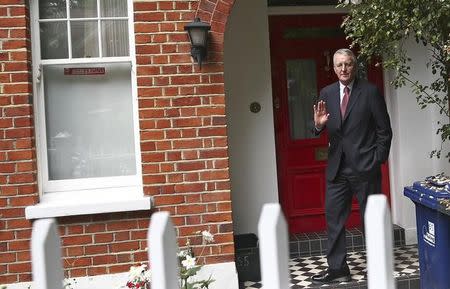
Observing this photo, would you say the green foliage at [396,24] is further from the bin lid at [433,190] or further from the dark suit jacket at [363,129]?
the bin lid at [433,190]

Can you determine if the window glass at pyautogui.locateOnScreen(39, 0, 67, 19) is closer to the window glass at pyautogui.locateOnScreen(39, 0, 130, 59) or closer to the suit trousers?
the window glass at pyautogui.locateOnScreen(39, 0, 130, 59)

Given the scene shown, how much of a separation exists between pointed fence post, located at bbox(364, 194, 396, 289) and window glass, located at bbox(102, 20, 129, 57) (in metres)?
3.30

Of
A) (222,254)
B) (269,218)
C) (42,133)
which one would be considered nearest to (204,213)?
(222,254)

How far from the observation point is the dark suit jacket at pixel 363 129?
163 inches

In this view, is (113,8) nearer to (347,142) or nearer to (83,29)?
(83,29)

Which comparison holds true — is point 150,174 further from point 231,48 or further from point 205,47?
point 231,48

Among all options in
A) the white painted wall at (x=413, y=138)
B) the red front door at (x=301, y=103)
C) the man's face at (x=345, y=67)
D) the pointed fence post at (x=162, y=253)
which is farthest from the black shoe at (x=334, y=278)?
the pointed fence post at (x=162, y=253)

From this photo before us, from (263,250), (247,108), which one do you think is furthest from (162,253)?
(247,108)

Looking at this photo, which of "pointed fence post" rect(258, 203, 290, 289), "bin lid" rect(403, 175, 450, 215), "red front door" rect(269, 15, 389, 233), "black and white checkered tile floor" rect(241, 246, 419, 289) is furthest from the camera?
"red front door" rect(269, 15, 389, 233)

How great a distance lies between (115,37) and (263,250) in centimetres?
334

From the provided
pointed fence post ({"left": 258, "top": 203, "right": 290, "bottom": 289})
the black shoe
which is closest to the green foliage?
the black shoe

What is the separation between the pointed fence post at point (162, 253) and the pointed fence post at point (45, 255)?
246mm

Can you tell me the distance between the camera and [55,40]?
438cm

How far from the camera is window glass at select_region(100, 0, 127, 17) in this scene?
14.5ft
